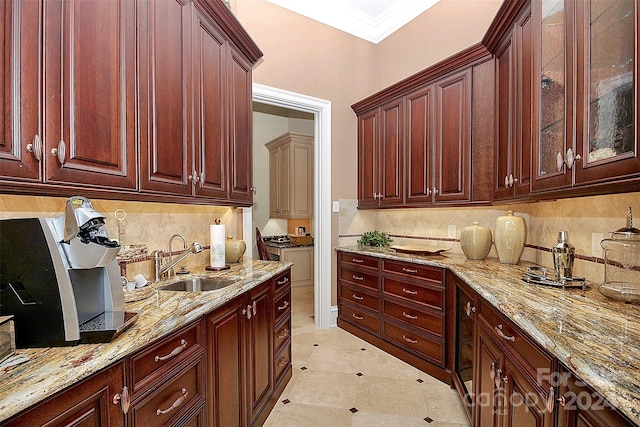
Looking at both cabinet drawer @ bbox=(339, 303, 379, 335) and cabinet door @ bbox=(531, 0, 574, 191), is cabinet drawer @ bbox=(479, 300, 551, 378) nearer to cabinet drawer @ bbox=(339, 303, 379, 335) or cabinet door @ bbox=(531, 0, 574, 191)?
cabinet door @ bbox=(531, 0, 574, 191)

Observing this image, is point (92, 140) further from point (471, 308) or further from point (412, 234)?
point (412, 234)

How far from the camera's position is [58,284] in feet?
2.95

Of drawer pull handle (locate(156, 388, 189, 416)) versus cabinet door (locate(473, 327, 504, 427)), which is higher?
drawer pull handle (locate(156, 388, 189, 416))

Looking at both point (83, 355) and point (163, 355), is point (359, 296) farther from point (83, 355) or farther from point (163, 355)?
point (83, 355)

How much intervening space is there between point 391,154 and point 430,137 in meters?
0.48

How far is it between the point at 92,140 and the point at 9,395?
2.78 ft

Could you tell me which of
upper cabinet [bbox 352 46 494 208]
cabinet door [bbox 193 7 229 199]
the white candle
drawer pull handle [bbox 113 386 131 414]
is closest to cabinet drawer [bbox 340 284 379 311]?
upper cabinet [bbox 352 46 494 208]

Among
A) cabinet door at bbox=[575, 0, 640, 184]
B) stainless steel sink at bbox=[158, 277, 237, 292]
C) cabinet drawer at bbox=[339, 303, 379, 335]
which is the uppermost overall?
cabinet door at bbox=[575, 0, 640, 184]

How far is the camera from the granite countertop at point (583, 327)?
2.33 feet

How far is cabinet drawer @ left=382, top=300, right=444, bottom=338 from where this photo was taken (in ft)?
7.92

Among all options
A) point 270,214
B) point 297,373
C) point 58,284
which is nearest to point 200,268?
point 297,373

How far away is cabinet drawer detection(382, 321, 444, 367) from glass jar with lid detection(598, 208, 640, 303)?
1.27 metres

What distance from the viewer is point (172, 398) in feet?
3.76

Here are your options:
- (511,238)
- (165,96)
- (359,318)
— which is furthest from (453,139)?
(165,96)
